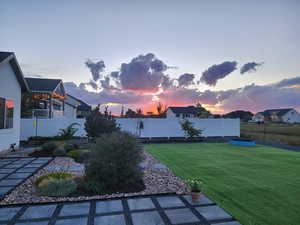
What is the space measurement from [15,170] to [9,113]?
4.36m

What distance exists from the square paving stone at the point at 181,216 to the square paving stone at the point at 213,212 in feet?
0.64

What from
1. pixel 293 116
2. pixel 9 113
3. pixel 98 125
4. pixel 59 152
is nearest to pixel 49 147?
pixel 59 152

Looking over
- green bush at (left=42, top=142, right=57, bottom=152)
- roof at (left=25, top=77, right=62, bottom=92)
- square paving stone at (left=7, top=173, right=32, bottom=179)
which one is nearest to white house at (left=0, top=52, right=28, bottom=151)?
green bush at (left=42, top=142, right=57, bottom=152)

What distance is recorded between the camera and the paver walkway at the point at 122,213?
249 cm

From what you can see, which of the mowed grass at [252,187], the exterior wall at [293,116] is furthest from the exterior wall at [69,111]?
the exterior wall at [293,116]

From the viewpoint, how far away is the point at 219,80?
1259cm

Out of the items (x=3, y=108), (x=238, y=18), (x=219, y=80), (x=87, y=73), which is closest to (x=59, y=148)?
(x=3, y=108)

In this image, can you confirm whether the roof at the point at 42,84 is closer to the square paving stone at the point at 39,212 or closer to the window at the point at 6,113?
the window at the point at 6,113

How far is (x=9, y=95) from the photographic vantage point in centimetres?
790

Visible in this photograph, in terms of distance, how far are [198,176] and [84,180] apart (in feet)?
9.81

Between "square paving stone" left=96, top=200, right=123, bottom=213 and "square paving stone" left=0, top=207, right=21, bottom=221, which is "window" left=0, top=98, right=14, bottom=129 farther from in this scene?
"square paving stone" left=96, top=200, right=123, bottom=213

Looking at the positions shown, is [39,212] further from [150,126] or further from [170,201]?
[150,126]

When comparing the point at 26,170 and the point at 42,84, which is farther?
the point at 42,84

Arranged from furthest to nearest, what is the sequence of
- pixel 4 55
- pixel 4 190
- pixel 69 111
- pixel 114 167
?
pixel 69 111 → pixel 4 55 → pixel 114 167 → pixel 4 190
